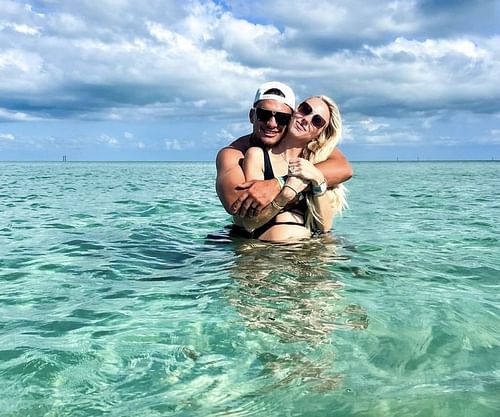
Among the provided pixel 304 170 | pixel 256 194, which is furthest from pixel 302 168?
pixel 256 194

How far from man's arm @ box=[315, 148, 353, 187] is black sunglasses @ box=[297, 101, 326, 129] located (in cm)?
48

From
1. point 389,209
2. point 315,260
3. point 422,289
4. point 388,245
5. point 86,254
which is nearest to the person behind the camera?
point 422,289

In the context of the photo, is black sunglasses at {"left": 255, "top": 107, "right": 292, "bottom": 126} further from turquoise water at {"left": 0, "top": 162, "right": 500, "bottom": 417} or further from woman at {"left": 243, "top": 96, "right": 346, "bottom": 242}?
turquoise water at {"left": 0, "top": 162, "right": 500, "bottom": 417}

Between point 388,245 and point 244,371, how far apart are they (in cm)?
548

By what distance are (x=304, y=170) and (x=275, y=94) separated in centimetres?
106

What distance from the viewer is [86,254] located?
754 centimetres

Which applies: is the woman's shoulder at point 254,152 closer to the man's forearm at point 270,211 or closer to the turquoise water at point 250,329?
the man's forearm at point 270,211

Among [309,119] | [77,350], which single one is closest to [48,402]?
[77,350]

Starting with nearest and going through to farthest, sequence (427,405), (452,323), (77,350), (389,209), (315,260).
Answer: (427,405) → (77,350) → (452,323) → (315,260) → (389,209)

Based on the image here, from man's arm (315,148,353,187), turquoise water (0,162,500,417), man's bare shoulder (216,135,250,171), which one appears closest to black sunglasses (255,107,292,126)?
man's bare shoulder (216,135,250,171)

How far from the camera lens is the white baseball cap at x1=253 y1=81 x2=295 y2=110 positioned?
6.50m

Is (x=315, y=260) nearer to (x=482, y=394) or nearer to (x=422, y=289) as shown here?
(x=422, y=289)

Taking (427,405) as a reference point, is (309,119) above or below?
above

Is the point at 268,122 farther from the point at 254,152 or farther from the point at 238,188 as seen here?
the point at 238,188
